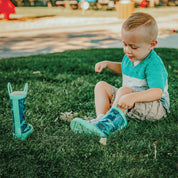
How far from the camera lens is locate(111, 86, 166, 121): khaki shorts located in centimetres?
211

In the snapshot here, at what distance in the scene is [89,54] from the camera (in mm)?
5141

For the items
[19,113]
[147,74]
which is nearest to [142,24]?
[147,74]

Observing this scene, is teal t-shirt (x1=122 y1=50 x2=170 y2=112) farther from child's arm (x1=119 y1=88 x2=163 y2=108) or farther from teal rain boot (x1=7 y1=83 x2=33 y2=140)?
teal rain boot (x1=7 y1=83 x2=33 y2=140)

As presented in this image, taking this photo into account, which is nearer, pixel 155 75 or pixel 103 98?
pixel 155 75

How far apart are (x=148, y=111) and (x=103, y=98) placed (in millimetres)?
431

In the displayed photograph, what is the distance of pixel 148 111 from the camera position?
2137mm

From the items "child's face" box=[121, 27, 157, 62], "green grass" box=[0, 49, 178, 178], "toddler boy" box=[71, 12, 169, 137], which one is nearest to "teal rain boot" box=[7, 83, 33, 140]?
"green grass" box=[0, 49, 178, 178]

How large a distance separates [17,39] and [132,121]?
6364mm

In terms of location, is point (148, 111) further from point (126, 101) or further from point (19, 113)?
point (19, 113)

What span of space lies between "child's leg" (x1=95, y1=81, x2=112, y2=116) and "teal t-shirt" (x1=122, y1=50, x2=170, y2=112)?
19 centimetres

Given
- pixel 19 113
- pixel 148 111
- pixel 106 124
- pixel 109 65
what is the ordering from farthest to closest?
pixel 109 65 < pixel 148 111 < pixel 106 124 < pixel 19 113

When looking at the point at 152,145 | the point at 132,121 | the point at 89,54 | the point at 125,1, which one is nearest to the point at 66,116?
the point at 132,121

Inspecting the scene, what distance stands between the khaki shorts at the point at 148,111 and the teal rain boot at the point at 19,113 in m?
0.95

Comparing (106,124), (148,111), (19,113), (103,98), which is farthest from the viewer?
(103,98)
